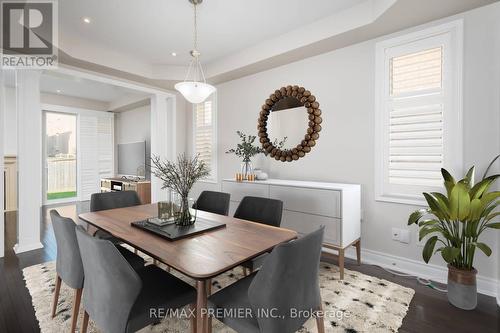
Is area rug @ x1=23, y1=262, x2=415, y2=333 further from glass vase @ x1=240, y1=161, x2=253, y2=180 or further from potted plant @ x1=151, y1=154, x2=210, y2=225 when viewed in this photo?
glass vase @ x1=240, y1=161, x2=253, y2=180

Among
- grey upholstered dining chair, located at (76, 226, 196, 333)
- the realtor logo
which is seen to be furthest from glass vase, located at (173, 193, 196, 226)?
the realtor logo

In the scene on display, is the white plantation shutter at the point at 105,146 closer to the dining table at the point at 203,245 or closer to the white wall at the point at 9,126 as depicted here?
the white wall at the point at 9,126

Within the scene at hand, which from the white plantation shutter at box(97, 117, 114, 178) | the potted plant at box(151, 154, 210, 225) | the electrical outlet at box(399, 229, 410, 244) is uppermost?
the white plantation shutter at box(97, 117, 114, 178)

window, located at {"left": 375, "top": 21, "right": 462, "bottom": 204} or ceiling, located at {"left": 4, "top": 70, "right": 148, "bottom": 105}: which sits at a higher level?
ceiling, located at {"left": 4, "top": 70, "right": 148, "bottom": 105}

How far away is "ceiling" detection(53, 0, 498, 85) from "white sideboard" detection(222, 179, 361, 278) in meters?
1.73

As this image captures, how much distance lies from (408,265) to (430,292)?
40 cm

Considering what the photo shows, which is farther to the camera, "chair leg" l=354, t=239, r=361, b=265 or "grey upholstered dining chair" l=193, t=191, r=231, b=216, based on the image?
"chair leg" l=354, t=239, r=361, b=265

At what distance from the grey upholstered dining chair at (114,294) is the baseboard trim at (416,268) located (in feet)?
7.70

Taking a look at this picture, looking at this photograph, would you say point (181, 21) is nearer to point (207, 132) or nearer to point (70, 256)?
point (207, 132)

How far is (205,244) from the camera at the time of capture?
159 centimetres

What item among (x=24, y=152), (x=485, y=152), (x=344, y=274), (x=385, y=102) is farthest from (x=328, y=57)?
(x=24, y=152)

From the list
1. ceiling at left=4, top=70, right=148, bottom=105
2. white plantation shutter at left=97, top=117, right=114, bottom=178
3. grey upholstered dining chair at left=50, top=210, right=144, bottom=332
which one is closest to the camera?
grey upholstered dining chair at left=50, top=210, right=144, bottom=332

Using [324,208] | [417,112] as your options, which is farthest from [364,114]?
[324,208]

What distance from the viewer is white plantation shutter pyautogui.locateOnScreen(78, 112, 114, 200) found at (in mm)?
6738
